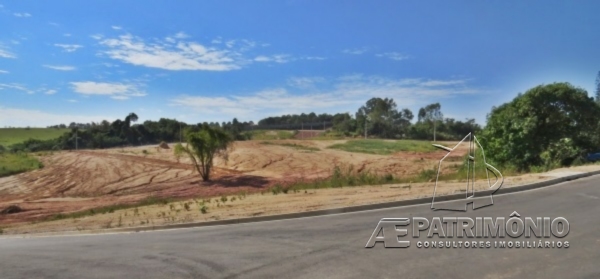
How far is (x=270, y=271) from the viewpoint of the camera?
20.6 ft

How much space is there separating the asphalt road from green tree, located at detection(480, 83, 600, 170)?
A: 13345 mm

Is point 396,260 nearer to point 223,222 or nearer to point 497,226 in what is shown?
point 497,226

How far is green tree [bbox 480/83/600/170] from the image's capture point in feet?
76.1

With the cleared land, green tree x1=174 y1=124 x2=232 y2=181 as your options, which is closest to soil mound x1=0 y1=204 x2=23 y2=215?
the cleared land

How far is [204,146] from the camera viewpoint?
120 feet

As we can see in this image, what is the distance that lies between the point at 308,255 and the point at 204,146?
101 feet

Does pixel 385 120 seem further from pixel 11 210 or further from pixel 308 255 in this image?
pixel 308 255

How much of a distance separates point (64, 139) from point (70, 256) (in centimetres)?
8727

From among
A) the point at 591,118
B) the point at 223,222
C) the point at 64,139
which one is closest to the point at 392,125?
the point at 64,139

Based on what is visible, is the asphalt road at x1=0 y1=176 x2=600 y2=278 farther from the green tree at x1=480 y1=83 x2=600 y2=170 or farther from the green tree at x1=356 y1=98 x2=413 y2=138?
the green tree at x1=356 y1=98 x2=413 y2=138

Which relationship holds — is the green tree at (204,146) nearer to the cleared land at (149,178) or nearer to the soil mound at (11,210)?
the cleared land at (149,178)

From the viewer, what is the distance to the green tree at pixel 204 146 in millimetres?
36656

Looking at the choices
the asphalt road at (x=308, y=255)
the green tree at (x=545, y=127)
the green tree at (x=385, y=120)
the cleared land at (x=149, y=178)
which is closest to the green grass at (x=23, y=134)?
the cleared land at (x=149, y=178)

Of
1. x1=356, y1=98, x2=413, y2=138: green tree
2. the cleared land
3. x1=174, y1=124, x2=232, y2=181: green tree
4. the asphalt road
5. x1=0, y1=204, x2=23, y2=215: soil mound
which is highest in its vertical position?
x1=356, y1=98, x2=413, y2=138: green tree
